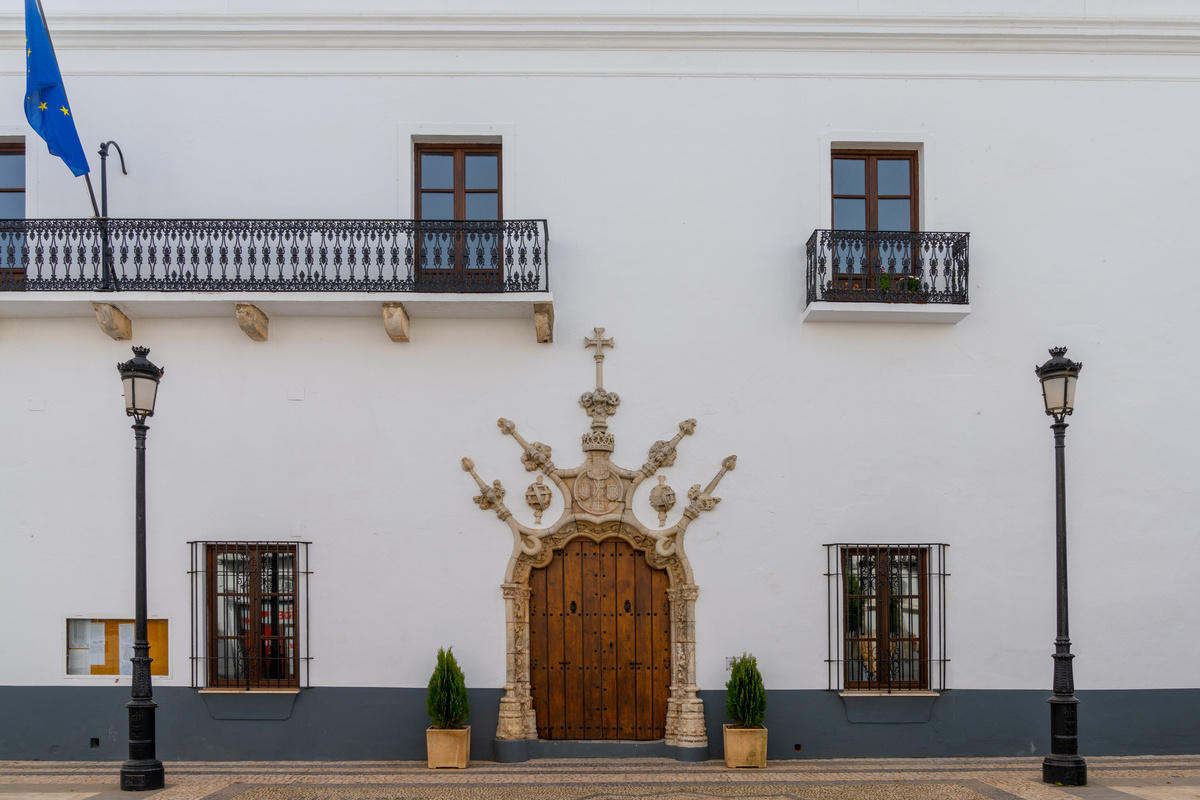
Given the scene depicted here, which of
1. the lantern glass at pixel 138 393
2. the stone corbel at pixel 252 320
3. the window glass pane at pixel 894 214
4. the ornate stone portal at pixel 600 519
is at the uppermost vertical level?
the window glass pane at pixel 894 214

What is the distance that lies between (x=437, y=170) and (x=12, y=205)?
4611 mm

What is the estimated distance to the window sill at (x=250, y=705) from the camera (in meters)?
8.74

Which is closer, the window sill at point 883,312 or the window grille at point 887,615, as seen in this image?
the window sill at point 883,312

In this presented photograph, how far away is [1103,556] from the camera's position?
9047mm

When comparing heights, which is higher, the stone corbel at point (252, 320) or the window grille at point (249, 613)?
the stone corbel at point (252, 320)

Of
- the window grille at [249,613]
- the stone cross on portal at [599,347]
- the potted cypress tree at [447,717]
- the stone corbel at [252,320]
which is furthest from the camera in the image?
the stone cross on portal at [599,347]

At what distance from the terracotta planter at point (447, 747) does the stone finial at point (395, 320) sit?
393 cm

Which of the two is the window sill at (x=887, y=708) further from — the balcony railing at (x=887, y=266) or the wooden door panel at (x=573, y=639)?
the balcony railing at (x=887, y=266)

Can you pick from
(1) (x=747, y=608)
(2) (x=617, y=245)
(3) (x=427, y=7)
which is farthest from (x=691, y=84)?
(1) (x=747, y=608)

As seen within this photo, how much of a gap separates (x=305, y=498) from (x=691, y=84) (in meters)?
5.96

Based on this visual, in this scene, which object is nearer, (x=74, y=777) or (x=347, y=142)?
(x=74, y=777)

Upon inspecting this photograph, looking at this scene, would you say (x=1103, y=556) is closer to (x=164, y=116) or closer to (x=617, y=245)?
(x=617, y=245)

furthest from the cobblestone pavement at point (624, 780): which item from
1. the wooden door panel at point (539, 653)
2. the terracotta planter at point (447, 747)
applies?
the wooden door panel at point (539, 653)

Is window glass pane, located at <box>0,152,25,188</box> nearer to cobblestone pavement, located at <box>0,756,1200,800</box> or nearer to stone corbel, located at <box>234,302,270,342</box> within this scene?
stone corbel, located at <box>234,302,270,342</box>
